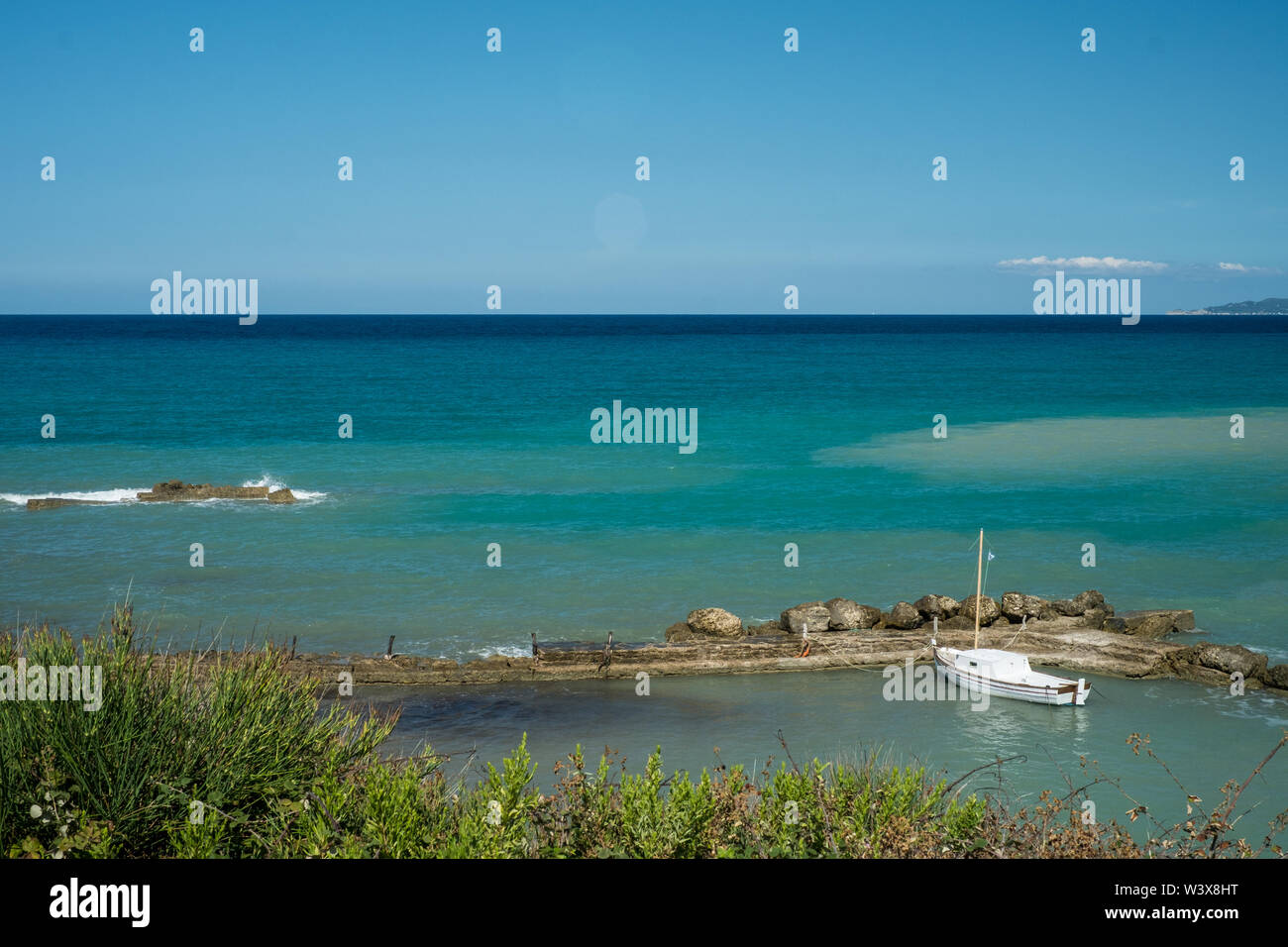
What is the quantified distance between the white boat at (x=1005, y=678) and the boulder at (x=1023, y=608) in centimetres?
353

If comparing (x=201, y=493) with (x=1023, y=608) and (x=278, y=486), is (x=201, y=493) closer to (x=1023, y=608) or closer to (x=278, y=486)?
(x=278, y=486)

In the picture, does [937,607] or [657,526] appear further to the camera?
[657,526]

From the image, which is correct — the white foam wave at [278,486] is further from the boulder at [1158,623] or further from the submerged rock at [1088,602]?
the boulder at [1158,623]

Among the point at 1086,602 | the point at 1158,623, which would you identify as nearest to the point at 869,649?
the point at 1086,602

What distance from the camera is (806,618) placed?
25.6 m

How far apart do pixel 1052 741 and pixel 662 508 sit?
23424mm

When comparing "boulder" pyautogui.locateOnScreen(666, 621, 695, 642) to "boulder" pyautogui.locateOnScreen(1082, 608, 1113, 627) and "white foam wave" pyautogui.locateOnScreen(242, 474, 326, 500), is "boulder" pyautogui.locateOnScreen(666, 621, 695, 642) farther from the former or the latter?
"white foam wave" pyautogui.locateOnScreen(242, 474, 326, 500)

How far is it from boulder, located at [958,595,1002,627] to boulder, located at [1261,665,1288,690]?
6207mm

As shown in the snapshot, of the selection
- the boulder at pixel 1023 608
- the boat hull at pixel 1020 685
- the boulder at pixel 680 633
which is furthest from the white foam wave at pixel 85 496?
the boulder at pixel 1023 608

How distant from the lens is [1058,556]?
3438 centimetres

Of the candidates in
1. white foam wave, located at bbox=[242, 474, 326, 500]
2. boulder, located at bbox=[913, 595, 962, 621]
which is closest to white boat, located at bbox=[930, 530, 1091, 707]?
boulder, located at bbox=[913, 595, 962, 621]

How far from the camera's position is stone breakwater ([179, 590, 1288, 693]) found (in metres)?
22.7

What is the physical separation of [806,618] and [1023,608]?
5912mm
